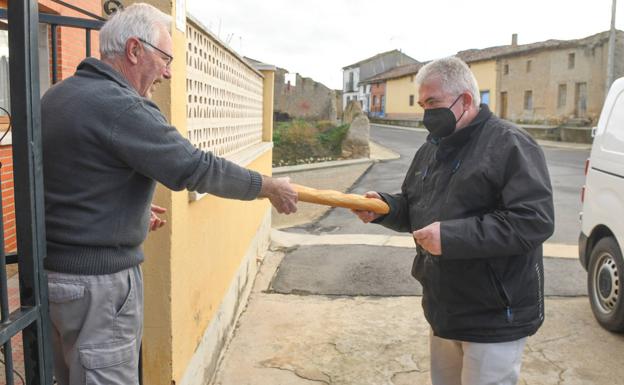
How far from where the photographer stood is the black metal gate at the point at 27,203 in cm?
163

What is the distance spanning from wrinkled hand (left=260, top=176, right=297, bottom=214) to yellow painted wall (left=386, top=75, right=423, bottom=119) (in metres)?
49.8

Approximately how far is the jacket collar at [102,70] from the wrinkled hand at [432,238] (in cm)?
127

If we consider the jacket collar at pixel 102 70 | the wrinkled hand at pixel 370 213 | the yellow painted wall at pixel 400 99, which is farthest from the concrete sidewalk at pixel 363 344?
the yellow painted wall at pixel 400 99

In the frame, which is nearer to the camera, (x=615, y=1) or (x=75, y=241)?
(x=75, y=241)

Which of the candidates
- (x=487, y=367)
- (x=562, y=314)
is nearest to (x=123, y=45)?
(x=487, y=367)

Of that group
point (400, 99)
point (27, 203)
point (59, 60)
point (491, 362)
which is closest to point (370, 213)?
point (491, 362)

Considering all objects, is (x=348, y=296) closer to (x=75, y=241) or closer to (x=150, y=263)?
(x=150, y=263)

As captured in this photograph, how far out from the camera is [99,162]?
1.95 meters

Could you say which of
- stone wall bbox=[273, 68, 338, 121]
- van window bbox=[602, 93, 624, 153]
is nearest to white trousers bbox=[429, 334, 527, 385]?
van window bbox=[602, 93, 624, 153]

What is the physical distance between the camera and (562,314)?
5.19 metres

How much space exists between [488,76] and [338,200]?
142ft

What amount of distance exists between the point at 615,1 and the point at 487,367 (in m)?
29.0

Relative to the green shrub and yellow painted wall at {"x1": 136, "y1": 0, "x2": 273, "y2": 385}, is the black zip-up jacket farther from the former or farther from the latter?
the green shrub

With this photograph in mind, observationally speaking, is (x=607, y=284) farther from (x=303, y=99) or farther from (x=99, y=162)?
(x=303, y=99)
